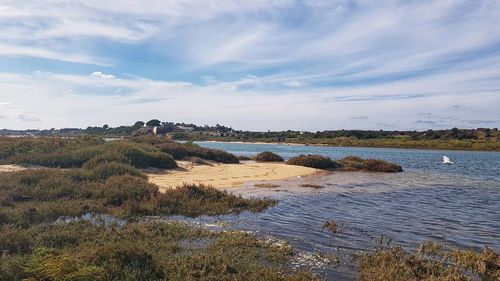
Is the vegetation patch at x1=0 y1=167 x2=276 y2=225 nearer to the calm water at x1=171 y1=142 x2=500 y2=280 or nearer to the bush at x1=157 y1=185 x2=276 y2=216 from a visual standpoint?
the bush at x1=157 y1=185 x2=276 y2=216

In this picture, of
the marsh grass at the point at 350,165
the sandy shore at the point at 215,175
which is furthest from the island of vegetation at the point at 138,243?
the marsh grass at the point at 350,165

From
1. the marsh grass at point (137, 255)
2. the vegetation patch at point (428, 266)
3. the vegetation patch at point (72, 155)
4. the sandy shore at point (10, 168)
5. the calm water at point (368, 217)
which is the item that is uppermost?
the vegetation patch at point (72, 155)

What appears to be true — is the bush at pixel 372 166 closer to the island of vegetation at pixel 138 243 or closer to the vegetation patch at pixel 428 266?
the island of vegetation at pixel 138 243

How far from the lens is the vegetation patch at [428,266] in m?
8.34

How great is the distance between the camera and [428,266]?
8.87m

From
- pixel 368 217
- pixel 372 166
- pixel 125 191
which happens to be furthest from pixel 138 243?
pixel 372 166

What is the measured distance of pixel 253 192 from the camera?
19.9 metres

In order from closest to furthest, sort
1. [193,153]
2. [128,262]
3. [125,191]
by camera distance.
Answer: [128,262], [125,191], [193,153]

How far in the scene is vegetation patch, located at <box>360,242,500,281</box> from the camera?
834 cm

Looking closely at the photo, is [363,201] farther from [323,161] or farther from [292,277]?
[323,161]

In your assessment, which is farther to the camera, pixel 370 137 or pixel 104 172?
pixel 370 137

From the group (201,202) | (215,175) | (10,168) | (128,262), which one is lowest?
(215,175)

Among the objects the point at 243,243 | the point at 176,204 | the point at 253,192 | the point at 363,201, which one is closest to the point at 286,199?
the point at 253,192

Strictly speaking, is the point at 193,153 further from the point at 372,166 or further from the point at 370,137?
the point at 370,137
